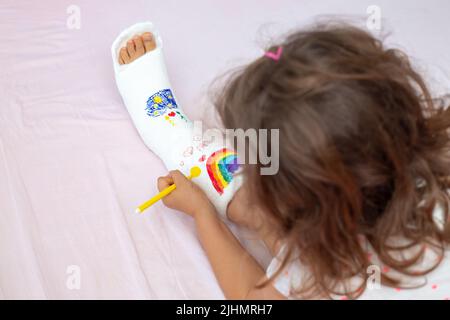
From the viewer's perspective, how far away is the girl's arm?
27.7 inches

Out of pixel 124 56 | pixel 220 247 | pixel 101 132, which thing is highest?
pixel 124 56

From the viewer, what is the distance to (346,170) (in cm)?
53

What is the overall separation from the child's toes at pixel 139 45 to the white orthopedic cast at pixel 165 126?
1 cm

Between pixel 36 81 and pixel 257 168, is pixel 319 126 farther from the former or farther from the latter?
pixel 36 81

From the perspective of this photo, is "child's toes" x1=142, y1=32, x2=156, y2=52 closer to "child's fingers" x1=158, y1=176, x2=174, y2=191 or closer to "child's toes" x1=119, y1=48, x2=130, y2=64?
"child's toes" x1=119, y1=48, x2=130, y2=64

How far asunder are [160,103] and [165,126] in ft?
0.18

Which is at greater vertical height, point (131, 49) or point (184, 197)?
point (131, 49)

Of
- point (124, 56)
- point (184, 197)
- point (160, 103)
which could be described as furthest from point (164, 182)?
point (124, 56)

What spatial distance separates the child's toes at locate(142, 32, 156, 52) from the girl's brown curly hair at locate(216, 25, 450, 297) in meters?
0.37

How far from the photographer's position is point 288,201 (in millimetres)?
565

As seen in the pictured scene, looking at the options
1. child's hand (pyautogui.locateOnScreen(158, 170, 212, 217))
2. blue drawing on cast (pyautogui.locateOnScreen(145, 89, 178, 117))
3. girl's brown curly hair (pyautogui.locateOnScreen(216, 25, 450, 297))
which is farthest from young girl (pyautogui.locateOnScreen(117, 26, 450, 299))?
blue drawing on cast (pyautogui.locateOnScreen(145, 89, 178, 117))

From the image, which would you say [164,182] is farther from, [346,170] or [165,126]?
[346,170]
